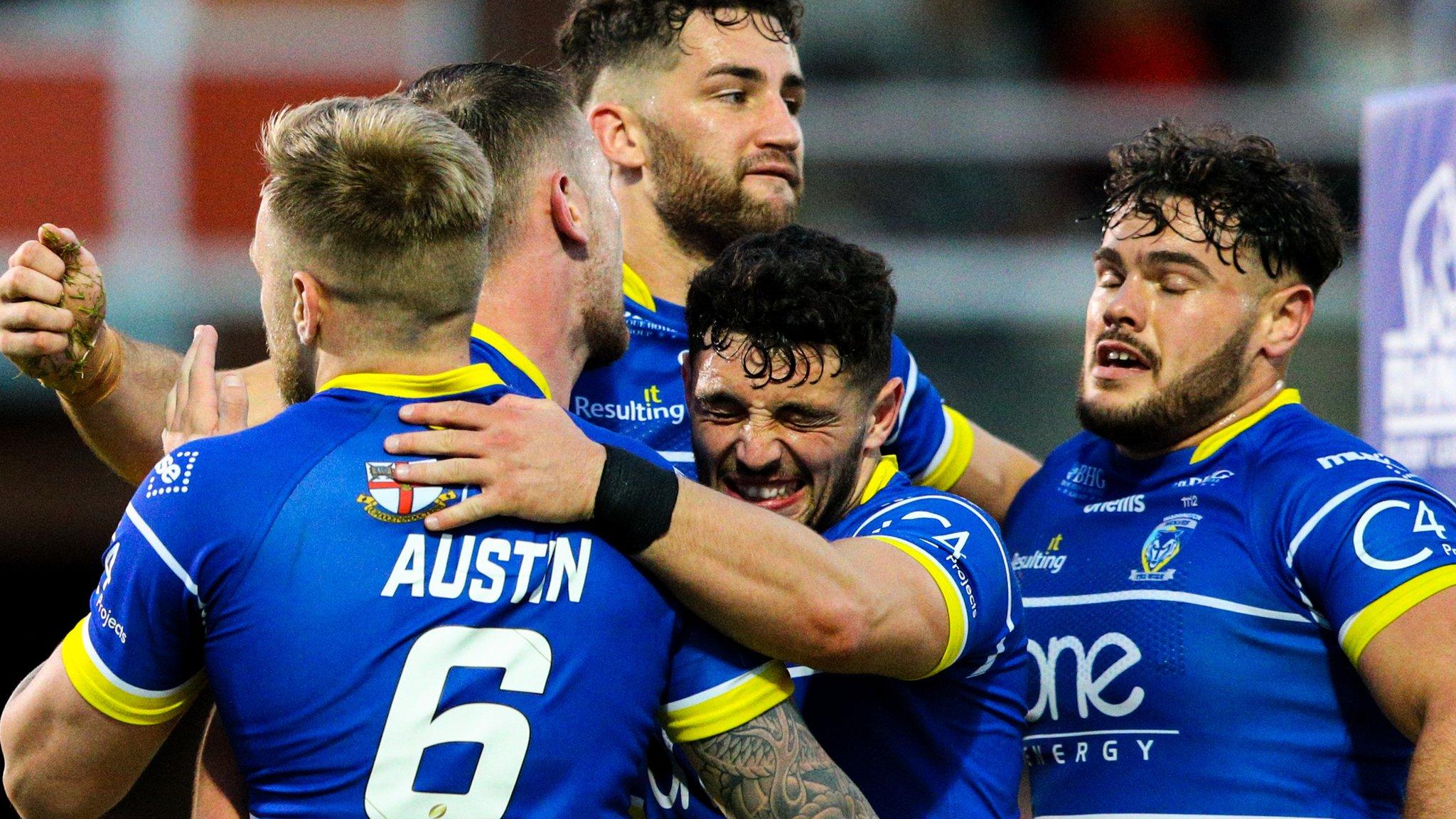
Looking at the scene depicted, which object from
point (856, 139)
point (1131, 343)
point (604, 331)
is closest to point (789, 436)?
point (604, 331)

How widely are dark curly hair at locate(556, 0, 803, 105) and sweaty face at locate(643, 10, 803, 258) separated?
31 millimetres

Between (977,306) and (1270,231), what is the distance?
6.26 metres

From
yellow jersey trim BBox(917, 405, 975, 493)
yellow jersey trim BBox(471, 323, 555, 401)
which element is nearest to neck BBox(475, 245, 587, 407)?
yellow jersey trim BBox(471, 323, 555, 401)

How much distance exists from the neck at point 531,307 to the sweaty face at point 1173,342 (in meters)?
1.47

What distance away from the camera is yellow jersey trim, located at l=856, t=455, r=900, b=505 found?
3695 mm

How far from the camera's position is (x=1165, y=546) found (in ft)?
13.5

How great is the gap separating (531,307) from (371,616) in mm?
933

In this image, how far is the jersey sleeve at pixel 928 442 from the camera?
16.3 feet

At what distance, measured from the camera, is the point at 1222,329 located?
4262mm

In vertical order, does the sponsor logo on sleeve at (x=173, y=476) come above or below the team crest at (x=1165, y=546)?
above

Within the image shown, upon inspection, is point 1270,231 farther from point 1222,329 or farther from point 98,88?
point 98,88

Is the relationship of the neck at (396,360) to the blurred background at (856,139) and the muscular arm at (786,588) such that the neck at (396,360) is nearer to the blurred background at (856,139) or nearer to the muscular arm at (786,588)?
the muscular arm at (786,588)

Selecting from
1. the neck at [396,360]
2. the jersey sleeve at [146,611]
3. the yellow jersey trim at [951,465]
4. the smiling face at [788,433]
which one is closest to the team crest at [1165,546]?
the smiling face at [788,433]

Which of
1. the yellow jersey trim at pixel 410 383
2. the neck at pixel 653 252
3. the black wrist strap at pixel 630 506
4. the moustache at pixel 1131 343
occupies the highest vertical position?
the neck at pixel 653 252
